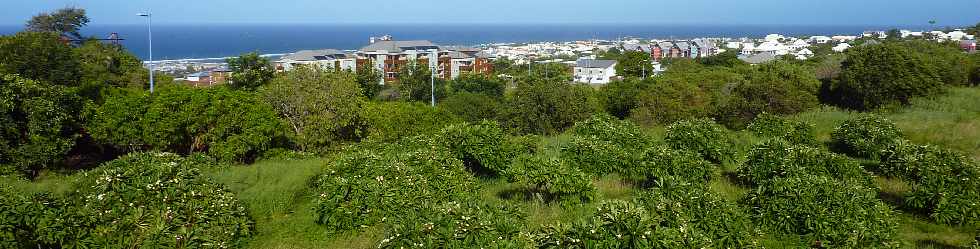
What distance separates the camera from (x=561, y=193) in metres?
8.99

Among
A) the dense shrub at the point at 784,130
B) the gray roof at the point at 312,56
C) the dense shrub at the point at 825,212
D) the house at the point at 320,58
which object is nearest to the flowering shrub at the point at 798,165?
the dense shrub at the point at 825,212

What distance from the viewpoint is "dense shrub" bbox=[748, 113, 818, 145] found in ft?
45.1

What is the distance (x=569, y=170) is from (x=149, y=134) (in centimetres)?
921

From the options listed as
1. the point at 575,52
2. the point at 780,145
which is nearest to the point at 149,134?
the point at 780,145

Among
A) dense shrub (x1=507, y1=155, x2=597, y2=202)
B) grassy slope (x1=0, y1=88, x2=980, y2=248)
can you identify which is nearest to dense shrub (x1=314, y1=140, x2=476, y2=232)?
grassy slope (x1=0, y1=88, x2=980, y2=248)

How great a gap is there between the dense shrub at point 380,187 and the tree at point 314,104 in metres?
7.29

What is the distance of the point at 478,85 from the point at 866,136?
2835cm

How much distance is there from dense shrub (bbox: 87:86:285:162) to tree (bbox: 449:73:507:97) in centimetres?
2524

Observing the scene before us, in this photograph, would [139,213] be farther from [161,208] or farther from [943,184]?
[943,184]

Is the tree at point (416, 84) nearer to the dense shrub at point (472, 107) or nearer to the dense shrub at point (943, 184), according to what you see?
the dense shrub at point (472, 107)

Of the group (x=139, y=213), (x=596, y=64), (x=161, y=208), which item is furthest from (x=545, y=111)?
(x=596, y=64)

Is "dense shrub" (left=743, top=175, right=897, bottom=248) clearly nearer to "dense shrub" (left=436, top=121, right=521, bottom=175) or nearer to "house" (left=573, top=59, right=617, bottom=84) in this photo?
"dense shrub" (left=436, top=121, right=521, bottom=175)

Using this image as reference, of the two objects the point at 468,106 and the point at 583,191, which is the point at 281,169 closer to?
the point at 583,191

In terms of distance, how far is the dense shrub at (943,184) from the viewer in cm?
841
